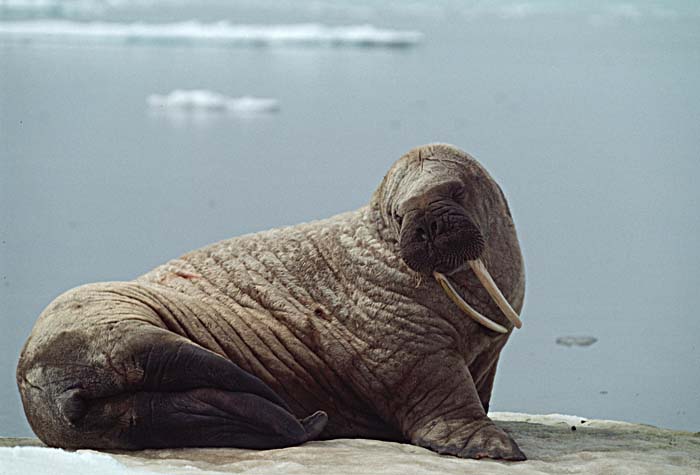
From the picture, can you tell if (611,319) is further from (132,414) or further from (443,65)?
(443,65)

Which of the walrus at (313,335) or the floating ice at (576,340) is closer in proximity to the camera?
the walrus at (313,335)

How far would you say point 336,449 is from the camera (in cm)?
433

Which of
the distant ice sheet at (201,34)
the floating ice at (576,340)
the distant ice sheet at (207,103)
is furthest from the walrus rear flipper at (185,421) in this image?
the distant ice sheet at (201,34)

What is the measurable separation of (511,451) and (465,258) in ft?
2.22

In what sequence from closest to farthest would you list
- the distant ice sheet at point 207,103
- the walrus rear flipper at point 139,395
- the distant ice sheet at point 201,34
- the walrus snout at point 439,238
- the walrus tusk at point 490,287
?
the walrus rear flipper at point 139,395 < the walrus snout at point 439,238 < the walrus tusk at point 490,287 < the distant ice sheet at point 207,103 < the distant ice sheet at point 201,34

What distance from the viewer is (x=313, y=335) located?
15.7ft

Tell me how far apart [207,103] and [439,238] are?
11.2 meters

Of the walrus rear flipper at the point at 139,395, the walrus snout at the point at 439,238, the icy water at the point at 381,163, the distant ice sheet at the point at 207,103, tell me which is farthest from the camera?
the distant ice sheet at the point at 207,103

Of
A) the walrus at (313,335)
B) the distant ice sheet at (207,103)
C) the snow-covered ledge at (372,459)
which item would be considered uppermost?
the walrus at (313,335)

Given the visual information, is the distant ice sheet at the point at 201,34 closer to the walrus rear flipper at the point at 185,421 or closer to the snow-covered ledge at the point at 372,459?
the snow-covered ledge at the point at 372,459

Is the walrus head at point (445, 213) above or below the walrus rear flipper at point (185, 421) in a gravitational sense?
above

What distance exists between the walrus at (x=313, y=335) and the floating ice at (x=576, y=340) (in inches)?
79.3

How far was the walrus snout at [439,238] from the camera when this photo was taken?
4.47 metres

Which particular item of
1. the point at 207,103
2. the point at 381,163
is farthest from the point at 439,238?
the point at 207,103
